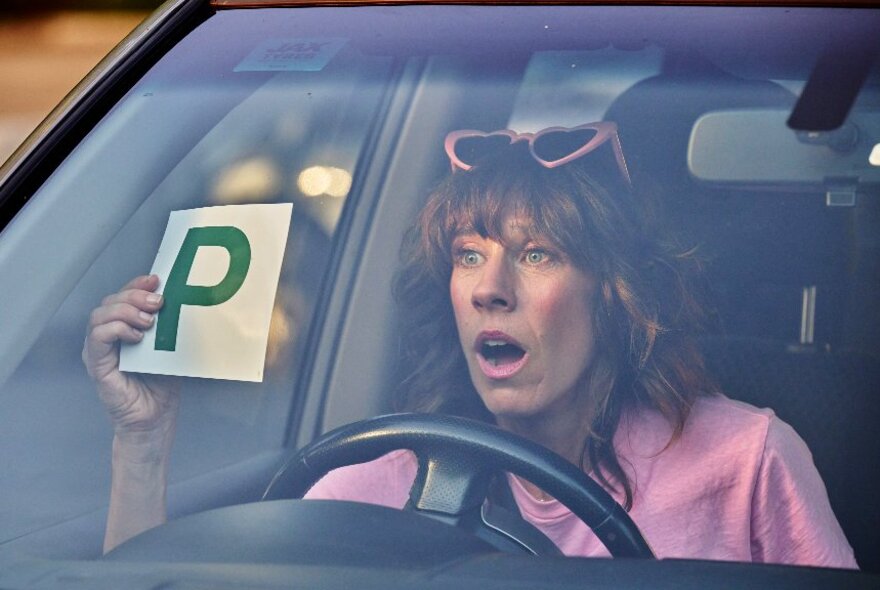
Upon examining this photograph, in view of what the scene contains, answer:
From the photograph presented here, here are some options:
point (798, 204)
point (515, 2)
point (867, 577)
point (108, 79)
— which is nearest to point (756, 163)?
point (798, 204)

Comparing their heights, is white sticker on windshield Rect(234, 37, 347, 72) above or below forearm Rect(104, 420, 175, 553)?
above

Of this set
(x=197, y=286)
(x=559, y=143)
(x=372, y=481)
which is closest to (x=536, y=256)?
(x=559, y=143)

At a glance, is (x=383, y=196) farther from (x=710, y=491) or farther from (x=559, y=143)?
(x=710, y=491)

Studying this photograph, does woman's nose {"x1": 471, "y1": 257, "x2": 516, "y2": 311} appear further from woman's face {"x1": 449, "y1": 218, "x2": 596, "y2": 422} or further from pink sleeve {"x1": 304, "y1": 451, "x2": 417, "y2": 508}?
pink sleeve {"x1": 304, "y1": 451, "x2": 417, "y2": 508}

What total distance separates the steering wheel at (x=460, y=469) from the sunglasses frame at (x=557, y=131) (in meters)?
0.34

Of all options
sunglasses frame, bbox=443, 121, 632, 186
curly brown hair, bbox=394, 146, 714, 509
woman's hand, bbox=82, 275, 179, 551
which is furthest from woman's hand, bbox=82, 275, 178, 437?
sunglasses frame, bbox=443, 121, 632, 186

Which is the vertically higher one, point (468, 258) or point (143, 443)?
point (468, 258)

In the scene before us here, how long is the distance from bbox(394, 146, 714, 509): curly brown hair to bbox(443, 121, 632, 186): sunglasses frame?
0.04 feet

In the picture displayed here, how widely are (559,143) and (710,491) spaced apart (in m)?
0.47

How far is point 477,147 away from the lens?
5.19ft

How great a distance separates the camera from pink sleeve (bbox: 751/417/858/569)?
1291 millimetres

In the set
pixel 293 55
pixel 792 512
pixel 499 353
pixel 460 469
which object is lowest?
pixel 792 512

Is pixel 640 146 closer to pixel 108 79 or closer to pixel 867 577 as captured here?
pixel 867 577

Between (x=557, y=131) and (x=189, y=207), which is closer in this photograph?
(x=557, y=131)
